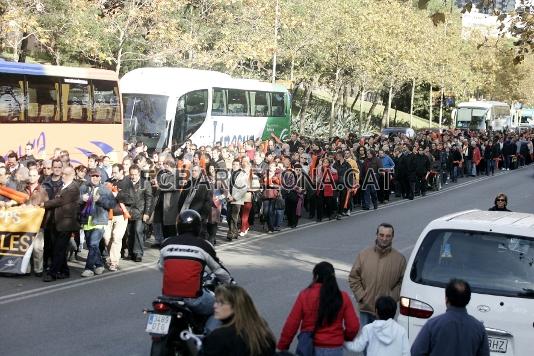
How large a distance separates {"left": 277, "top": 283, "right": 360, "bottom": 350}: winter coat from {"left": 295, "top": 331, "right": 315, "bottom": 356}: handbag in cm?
3

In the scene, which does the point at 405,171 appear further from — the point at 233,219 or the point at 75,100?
the point at 233,219

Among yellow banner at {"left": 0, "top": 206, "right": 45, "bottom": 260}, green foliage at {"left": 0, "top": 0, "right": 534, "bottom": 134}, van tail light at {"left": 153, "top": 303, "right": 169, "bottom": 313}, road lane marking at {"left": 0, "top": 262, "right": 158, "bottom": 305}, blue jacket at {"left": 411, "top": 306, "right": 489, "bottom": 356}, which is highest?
green foliage at {"left": 0, "top": 0, "right": 534, "bottom": 134}

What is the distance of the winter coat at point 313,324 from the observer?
6.69 metres

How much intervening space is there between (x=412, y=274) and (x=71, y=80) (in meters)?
17.8

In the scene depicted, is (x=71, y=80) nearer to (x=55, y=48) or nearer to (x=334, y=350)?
(x=55, y=48)

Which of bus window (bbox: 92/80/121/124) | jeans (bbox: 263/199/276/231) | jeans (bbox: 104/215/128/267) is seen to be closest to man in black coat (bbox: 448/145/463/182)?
bus window (bbox: 92/80/121/124)

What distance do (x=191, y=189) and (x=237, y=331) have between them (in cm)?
1087

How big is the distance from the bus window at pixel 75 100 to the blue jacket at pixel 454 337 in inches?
737

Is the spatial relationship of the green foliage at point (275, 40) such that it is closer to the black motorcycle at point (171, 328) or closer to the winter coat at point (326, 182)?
the winter coat at point (326, 182)

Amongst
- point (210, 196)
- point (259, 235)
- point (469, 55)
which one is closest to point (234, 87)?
point (259, 235)

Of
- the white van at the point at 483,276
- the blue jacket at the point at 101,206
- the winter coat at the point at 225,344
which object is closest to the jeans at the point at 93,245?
the blue jacket at the point at 101,206

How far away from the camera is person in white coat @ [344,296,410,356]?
6535mm

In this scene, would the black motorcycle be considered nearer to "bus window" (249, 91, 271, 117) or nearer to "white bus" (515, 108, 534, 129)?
"bus window" (249, 91, 271, 117)

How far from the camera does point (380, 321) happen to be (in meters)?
6.64
